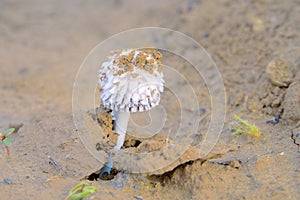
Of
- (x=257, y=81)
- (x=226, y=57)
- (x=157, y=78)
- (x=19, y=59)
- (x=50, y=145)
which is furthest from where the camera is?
(x=19, y=59)

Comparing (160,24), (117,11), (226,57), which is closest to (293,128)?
(226,57)

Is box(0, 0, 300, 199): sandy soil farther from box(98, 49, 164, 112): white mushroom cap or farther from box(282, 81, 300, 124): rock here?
box(98, 49, 164, 112): white mushroom cap

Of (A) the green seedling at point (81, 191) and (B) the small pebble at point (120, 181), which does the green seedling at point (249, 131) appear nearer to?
(B) the small pebble at point (120, 181)

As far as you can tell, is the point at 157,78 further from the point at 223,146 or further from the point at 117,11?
the point at 117,11

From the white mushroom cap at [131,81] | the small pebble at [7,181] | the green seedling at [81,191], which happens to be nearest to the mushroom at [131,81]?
the white mushroom cap at [131,81]

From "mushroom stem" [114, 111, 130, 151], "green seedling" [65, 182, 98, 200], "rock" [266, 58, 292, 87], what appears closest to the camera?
"green seedling" [65, 182, 98, 200]

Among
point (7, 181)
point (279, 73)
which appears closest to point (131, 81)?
point (7, 181)

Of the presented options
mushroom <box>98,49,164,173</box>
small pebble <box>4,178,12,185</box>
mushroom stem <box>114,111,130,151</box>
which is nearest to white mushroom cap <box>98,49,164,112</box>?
mushroom <box>98,49,164,173</box>

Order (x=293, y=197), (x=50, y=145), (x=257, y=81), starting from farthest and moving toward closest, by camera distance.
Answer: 1. (x=257, y=81)
2. (x=50, y=145)
3. (x=293, y=197)
